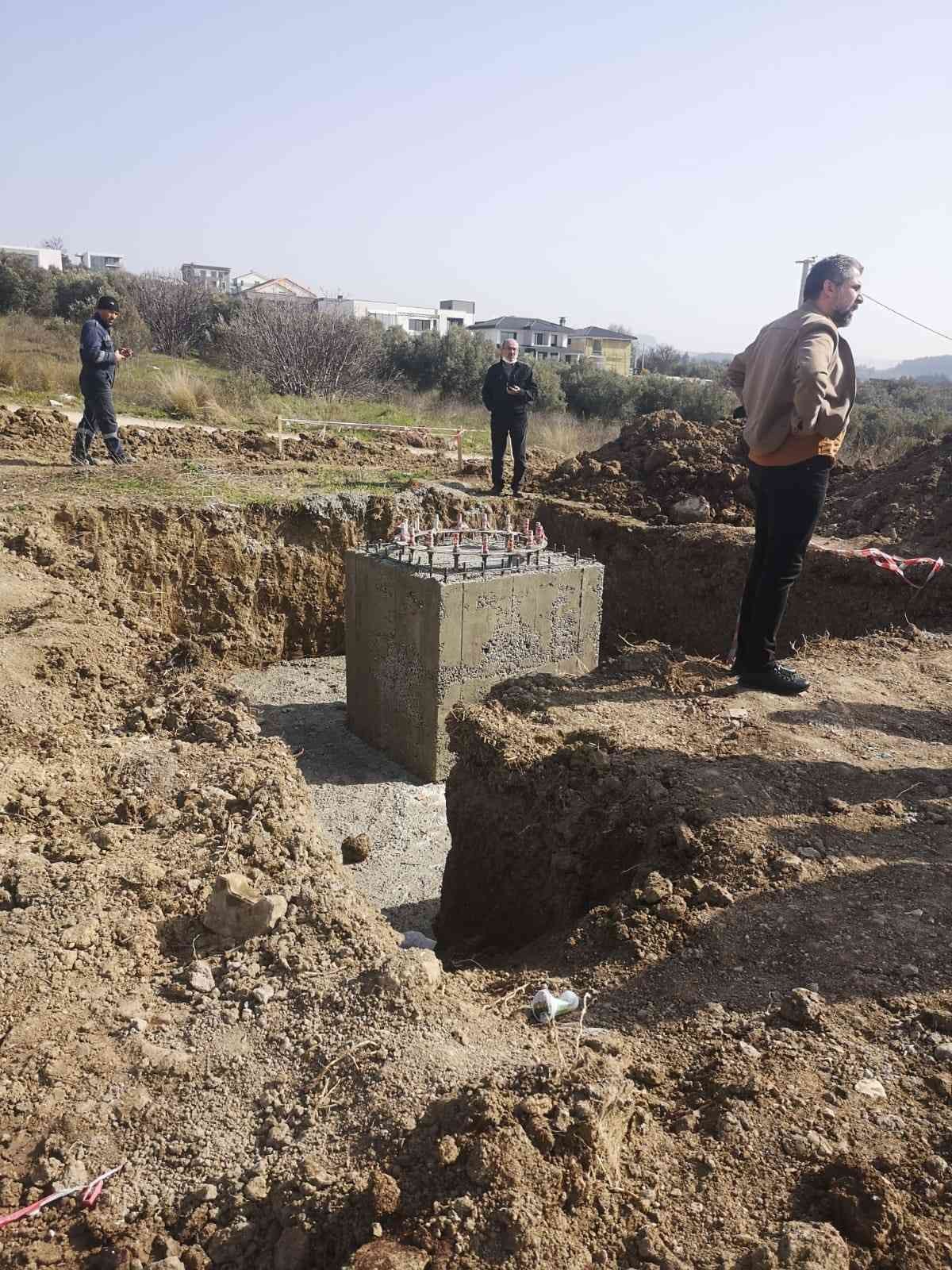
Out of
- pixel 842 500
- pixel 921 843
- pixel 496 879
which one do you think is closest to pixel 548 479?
pixel 842 500

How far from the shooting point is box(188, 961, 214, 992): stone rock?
9.59ft

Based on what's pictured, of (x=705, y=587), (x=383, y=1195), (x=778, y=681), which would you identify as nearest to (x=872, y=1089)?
(x=383, y=1195)

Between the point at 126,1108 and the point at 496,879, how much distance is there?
8.12 feet

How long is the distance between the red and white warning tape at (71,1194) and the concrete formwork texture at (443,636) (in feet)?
16.5

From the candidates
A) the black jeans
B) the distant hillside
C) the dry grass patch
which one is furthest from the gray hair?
the distant hillside

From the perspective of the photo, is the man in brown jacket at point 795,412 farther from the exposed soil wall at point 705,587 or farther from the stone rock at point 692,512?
the stone rock at point 692,512

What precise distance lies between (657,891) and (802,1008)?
30.0 inches

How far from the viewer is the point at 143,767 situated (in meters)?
4.67

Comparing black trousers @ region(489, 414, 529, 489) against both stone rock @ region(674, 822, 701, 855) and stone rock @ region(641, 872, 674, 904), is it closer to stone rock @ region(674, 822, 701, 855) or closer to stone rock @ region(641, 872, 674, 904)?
stone rock @ region(674, 822, 701, 855)

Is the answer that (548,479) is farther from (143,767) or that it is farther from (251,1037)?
(251,1037)

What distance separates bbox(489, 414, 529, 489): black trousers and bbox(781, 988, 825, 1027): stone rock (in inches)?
332

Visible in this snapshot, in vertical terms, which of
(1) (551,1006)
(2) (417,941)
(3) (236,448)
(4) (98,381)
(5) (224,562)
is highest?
(4) (98,381)

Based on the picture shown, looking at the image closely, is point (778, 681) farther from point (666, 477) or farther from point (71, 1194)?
point (666, 477)

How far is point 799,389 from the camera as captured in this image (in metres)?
4.11
